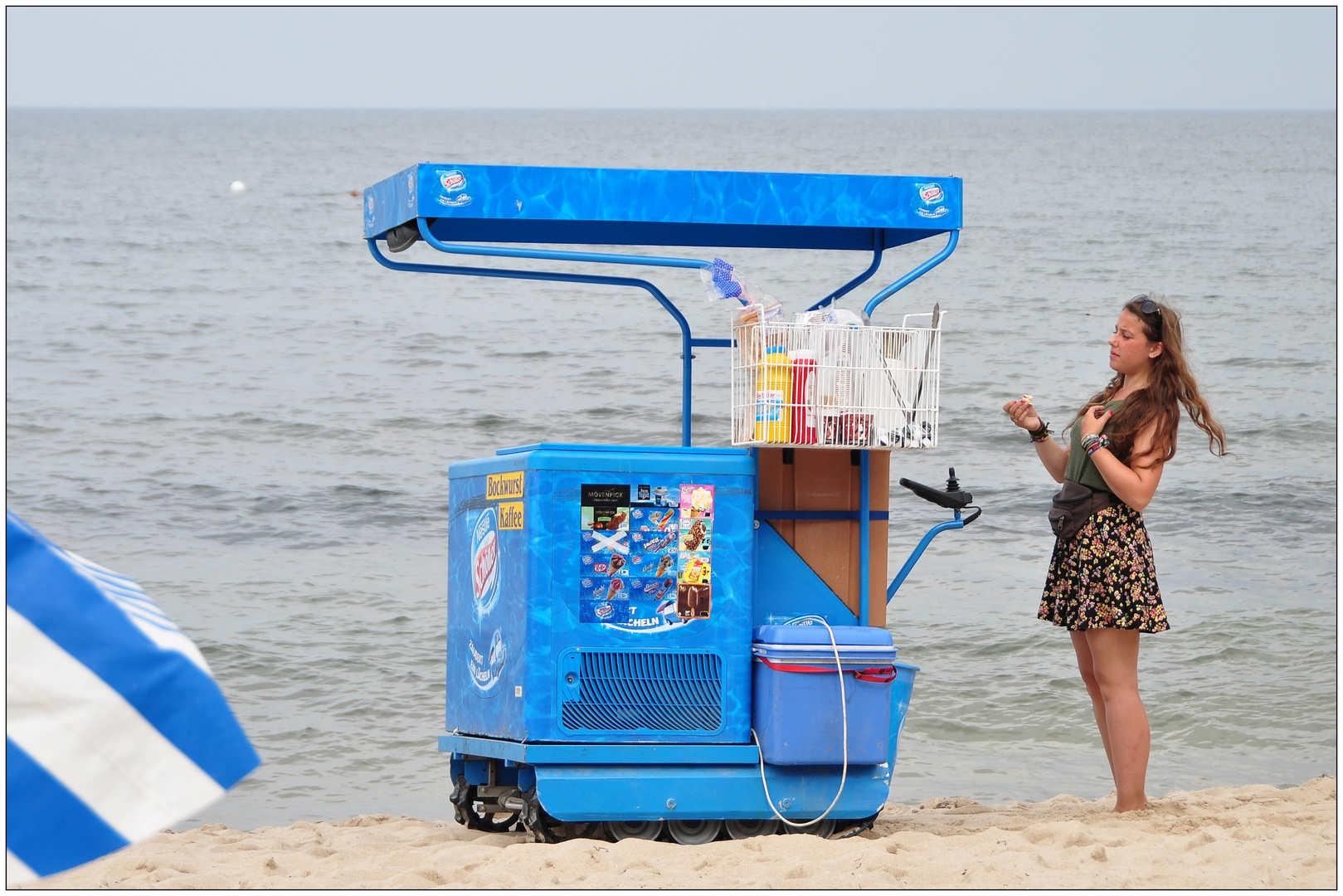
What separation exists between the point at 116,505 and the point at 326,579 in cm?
432

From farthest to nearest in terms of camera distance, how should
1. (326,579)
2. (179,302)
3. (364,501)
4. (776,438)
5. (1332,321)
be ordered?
1. (179,302)
2. (1332,321)
3. (364,501)
4. (326,579)
5. (776,438)

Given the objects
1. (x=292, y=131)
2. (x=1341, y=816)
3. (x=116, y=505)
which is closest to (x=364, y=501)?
(x=116, y=505)

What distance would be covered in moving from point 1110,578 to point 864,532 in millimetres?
818

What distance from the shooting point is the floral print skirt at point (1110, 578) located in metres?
4.52

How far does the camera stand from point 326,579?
11203 millimetres

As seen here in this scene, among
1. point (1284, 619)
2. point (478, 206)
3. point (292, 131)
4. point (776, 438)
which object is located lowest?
point (1284, 619)

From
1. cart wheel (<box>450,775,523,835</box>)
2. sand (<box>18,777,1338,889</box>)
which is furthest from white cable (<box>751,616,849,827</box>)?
cart wheel (<box>450,775,523,835</box>)

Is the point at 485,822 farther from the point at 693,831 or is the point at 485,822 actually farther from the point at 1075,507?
the point at 1075,507

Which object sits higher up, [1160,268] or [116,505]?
[1160,268]

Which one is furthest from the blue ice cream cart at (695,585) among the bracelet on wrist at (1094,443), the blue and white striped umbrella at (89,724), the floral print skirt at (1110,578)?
the blue and white striped umbrella at (89,724)

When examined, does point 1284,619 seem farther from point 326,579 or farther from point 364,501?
point 364,501

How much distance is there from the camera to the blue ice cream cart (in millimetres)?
4258

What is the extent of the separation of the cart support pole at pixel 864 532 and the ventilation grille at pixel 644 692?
22.8 inches

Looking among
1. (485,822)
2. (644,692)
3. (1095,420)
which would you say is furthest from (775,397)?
(485,822)
